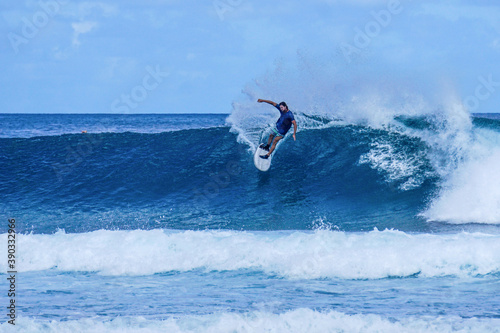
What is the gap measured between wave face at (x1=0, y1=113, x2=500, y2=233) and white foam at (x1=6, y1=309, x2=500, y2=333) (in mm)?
4780

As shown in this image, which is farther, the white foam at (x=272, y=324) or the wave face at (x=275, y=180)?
the wave face at (x=275, y=180)

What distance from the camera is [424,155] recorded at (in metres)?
12.7

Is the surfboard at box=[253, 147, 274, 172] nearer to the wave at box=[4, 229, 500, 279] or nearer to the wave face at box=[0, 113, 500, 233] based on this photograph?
the wave face at box=[0, 113, 500, 233]

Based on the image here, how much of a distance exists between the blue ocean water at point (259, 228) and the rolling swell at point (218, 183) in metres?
0.06

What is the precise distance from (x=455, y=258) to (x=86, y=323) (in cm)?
508

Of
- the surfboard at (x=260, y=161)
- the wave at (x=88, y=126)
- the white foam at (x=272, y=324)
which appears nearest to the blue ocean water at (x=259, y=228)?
the white foam at (x=272, y=324)

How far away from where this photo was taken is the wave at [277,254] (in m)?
6.76

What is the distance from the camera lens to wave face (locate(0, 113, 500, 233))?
A: 10.4m

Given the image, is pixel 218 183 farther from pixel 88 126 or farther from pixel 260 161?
pixel 88 126

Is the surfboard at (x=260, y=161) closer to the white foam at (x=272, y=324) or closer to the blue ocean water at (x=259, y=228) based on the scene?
the blue ocean water at (x=259, y=228)

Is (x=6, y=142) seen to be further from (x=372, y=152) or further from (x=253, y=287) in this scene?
(x=253, y=287)

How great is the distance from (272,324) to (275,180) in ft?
25.8

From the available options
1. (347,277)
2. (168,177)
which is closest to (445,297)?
(347,277)

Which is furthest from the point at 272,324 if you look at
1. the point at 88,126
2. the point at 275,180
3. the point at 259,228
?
the point at 88,126
